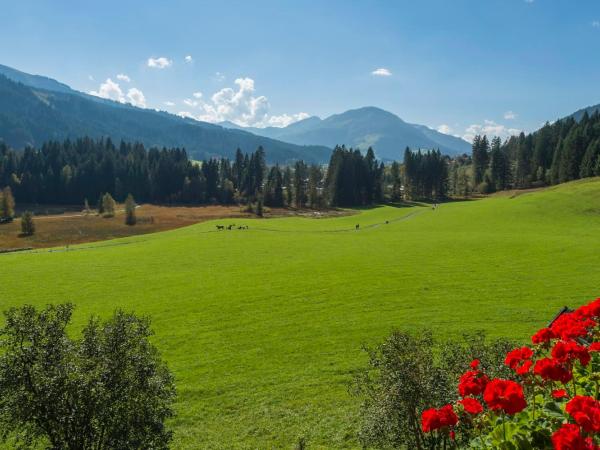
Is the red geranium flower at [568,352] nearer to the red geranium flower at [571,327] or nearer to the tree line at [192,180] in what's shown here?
the red geranium flower at [571,327]

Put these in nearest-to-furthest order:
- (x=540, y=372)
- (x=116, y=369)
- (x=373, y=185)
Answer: (x=540, y=372) < (x=116, y=369) < (x=373, y=185)

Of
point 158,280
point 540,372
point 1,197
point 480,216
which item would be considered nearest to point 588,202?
point 480,216

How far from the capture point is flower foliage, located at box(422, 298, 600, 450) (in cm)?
557

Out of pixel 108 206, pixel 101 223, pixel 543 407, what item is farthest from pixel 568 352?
pixel 108 206

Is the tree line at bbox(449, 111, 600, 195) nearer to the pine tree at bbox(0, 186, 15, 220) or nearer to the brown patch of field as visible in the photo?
the brown patch of field

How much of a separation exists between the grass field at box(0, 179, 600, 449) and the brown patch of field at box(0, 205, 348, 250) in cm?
3755

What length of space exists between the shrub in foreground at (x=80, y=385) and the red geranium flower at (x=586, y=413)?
10.1 m

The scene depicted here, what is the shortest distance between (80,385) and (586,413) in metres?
10.6

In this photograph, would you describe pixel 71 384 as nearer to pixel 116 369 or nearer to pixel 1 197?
pixel 116 369

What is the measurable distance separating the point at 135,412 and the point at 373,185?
151282 millimetres

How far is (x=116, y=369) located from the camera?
11047 millimetres

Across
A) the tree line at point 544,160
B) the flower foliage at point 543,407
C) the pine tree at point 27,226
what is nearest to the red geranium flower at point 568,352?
the flower foliage at point 543,407

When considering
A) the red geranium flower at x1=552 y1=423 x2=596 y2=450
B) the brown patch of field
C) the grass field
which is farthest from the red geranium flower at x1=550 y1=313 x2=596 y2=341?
the brown patch of field

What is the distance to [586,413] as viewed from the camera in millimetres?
5539
